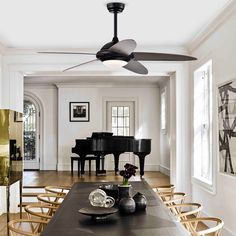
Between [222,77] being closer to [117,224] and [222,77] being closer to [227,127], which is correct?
[227,127]

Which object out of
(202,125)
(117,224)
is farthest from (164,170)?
(117,224)

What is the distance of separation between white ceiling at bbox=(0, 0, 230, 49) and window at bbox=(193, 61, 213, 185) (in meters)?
0.63

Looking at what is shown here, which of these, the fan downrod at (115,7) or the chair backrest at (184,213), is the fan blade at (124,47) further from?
the chair backrest at (184,213)

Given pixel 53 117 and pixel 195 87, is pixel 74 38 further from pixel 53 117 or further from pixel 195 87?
pixel 53 117

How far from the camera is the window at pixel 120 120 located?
458 inches

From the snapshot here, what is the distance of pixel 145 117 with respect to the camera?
11602mm

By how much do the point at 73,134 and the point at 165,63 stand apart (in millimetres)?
5384

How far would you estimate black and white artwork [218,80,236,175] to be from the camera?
442cm

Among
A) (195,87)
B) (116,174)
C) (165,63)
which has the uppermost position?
(165,63)

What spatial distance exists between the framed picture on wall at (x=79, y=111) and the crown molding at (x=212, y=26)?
214 inches

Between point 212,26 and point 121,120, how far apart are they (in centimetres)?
665

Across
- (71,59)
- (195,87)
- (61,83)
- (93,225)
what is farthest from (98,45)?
(61,83)

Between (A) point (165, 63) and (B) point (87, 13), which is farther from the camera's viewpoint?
(A) point (165, 63)

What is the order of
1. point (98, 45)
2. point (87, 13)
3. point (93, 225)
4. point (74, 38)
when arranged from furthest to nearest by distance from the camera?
1. point (98, 45)
2. point (74, 38)
3. point (87, 13)
4. point (93, 225)
